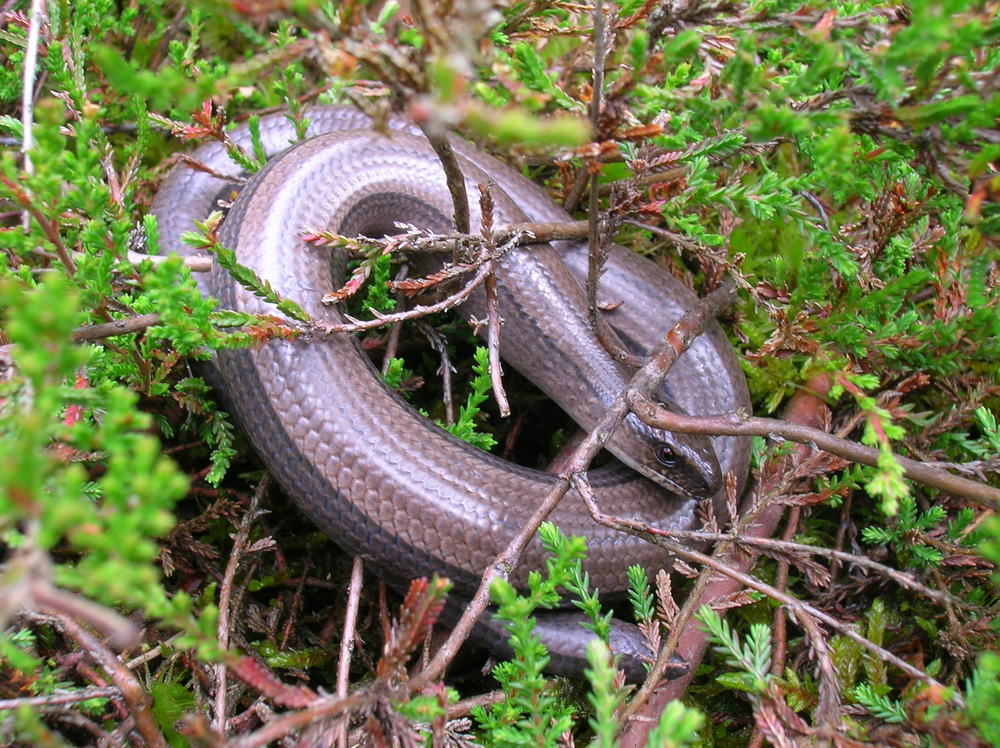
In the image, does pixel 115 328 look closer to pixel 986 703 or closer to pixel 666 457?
pixel 666 457

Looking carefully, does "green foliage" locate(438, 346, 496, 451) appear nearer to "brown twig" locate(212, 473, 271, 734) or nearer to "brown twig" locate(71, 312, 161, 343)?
"brown twig" locate(212, 473, 271, 734)

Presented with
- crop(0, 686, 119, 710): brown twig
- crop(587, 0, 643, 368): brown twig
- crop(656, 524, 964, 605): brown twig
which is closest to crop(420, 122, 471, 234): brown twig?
crop(587, 0, 643, 368): brown twig

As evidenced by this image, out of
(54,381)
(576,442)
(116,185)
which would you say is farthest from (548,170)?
(54,381)

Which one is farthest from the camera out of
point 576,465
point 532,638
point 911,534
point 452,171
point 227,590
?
point 911,534

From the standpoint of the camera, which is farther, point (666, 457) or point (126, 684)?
point (666, 457)

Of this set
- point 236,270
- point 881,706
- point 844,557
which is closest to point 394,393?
point 236,270

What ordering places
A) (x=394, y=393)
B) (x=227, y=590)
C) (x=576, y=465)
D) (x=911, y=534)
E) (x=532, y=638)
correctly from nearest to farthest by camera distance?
1. (x=532, y=638)
2. (x=576, y=465)
3. (x=227, y=590)
4. (x=911, y=534)
5. (x=394, y=393)

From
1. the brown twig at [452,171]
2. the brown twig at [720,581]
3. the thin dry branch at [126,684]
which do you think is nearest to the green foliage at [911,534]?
the brown twig at [720,581]
